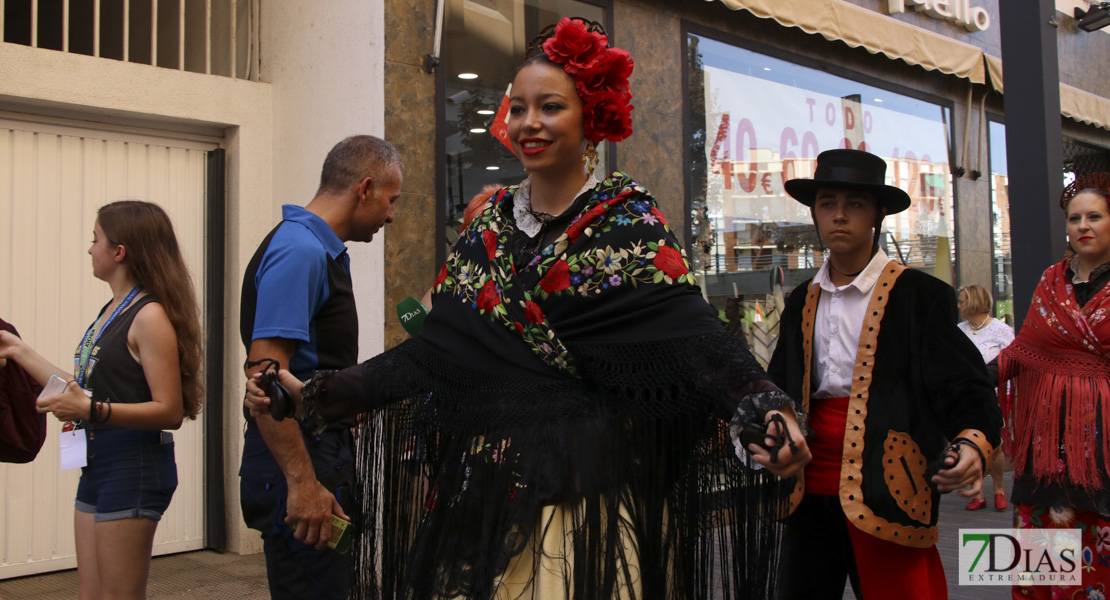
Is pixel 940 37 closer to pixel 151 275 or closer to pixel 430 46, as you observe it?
pixel 430 46

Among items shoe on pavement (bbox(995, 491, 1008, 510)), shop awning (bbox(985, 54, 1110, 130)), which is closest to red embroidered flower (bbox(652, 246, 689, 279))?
shoe on pavement (bbox(995, 491, 1008, 510))

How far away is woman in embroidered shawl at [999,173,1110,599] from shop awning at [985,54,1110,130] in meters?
6.61

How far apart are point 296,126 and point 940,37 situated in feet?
21.9

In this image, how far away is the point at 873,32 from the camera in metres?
8.59

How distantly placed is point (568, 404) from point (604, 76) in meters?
0.81

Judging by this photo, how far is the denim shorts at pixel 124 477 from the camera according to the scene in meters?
3.17

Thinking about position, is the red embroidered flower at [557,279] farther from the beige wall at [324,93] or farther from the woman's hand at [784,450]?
the beige wall at [324,93]

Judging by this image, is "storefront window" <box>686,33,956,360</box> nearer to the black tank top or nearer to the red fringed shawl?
the red fringed shawl

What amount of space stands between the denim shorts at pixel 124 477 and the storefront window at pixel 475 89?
2988 millimetres

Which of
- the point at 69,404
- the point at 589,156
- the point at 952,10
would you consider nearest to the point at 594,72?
the point at 589,156

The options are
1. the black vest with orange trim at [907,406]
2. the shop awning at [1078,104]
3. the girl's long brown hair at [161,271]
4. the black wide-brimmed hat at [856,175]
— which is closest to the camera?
the black vest with orange trim at [907,406]

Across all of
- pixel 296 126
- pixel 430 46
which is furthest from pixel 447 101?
pixel 296 126

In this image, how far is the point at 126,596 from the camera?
3158mm

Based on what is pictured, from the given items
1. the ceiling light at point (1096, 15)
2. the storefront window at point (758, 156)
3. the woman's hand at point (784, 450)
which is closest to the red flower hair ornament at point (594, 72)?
the woman's hand at point (784, 450)
